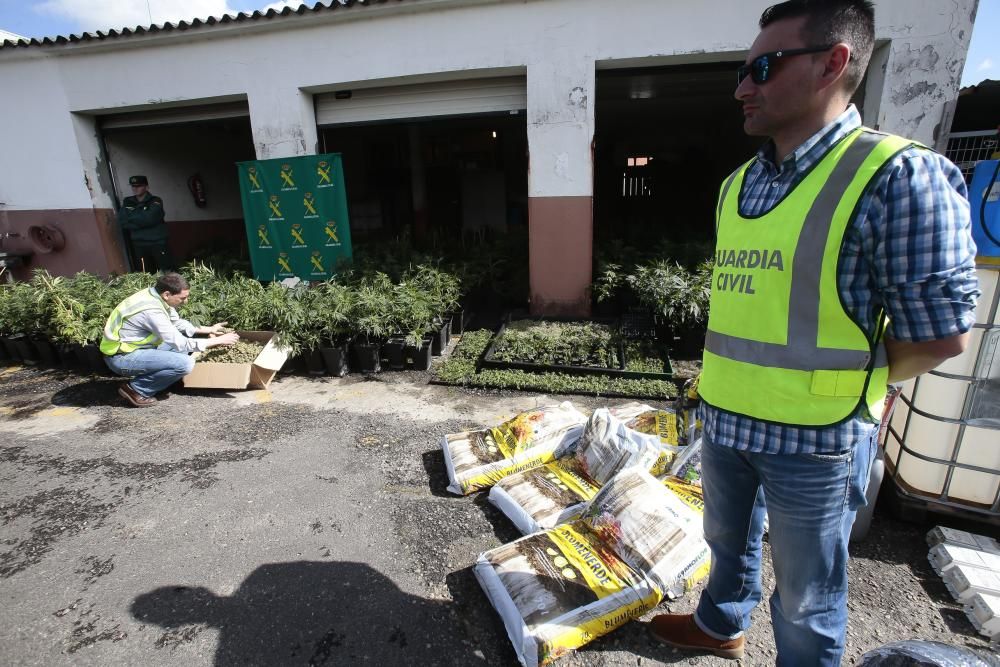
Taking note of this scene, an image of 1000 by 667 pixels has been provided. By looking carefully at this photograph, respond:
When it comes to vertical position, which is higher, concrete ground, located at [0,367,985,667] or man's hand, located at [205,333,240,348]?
man's hand, located at [205,333,240,348]

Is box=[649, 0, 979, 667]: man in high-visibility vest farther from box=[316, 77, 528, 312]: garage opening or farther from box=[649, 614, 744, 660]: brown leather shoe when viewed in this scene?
box=[316, 77, 528, 312]: garage opening

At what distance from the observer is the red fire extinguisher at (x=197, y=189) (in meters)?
9.48

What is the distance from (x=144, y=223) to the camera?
25.2 ft

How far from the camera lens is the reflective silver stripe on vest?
1.18 meters

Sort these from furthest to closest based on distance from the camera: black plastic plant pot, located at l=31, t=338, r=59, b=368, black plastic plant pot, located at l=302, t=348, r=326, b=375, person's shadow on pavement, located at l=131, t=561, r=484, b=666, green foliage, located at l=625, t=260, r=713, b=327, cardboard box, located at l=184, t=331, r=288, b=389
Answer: black plastic plant pot, located at l=31, t=338, r=59, b=368 < black plastic plant pot, located at l=302, t=348, r=326, b=375 < green foliage, located at l=625, t=260, r=713, b=327 < cardboard box, located at l=184, t=331, r=288, b=389 < person's shadow on pavement, located at l=131, t=561, r=484, b=666

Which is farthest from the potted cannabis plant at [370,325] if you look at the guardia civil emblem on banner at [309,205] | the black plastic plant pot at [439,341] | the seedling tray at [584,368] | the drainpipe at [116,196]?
the drainpipe at [116,196]

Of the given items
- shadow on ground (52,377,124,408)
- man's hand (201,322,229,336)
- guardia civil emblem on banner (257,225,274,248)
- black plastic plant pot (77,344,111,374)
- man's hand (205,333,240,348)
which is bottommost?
shadow on ground (52,377,124,408)

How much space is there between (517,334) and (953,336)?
4.40 metres

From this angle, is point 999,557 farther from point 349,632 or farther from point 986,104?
point 986,104

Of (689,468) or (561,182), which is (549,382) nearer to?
(689,468)

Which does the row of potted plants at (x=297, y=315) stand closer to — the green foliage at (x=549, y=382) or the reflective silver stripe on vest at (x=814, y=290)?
the green foliage at (x=549, y=382)

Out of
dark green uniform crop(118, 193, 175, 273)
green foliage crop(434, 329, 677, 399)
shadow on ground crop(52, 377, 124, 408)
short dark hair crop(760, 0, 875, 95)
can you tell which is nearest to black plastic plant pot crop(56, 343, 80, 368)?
shadow on ground crop(52, 377, 124, 408)

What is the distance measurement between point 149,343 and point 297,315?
1297 mm

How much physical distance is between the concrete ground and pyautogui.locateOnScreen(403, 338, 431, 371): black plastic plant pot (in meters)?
0.95
